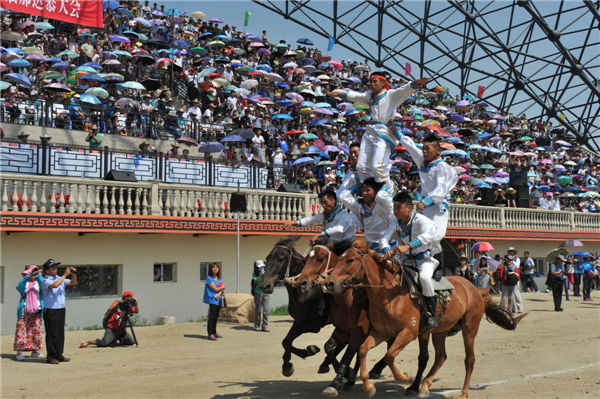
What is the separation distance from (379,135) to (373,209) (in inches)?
53.9

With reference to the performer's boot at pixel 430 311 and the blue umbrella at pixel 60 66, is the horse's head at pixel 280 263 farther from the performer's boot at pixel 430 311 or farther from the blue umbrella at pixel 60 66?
the blue umbrella at pixel 60 66

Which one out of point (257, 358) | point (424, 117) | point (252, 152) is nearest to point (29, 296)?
point (257, 358)

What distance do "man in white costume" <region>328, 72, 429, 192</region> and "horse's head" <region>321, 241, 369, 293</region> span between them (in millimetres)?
2291

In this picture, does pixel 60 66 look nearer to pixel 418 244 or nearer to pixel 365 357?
pixel 418 244

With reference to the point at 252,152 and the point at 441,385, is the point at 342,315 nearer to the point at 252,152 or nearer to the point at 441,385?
the point at 441,385

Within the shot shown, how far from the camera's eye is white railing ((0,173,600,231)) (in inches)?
629

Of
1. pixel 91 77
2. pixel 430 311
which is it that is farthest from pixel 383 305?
pixel 91 77

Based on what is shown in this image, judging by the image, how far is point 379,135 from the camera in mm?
10891

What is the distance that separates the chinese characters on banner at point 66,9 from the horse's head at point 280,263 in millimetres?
18510

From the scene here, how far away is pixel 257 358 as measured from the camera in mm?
13477

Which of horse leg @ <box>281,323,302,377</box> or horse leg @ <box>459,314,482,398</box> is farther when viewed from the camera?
horse leg @ <box>459,314,482,398</box>

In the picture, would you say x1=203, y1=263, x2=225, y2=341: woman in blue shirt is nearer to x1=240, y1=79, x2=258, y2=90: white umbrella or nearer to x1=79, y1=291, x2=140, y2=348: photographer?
x1=79, y1=291, x2=140, y2=348: photographer

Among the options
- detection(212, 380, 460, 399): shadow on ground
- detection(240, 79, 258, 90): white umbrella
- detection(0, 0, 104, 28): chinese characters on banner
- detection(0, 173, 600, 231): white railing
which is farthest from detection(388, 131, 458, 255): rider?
detection(240, 79, 258, 90): white umbrella

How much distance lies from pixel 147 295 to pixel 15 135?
19.3 ft
